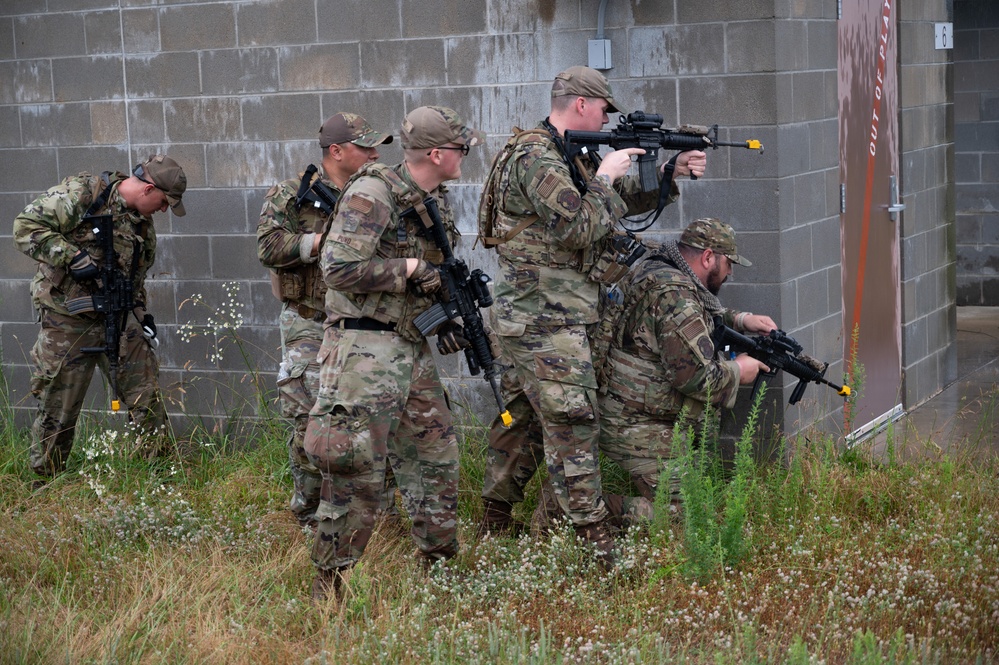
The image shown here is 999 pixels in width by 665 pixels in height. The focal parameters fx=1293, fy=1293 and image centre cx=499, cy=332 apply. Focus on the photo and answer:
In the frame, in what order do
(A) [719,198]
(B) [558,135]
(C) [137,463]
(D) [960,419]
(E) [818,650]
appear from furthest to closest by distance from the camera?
(D) [960,419], (C) [137,463], (A) [719,198], (B) [558,135], (E) [818,650]

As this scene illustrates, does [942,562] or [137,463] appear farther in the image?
[137,463]

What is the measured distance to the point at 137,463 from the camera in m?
6.95

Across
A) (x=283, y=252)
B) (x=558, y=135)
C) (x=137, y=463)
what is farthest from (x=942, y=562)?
(x=137, y=463)

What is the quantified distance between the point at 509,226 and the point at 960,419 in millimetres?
3444

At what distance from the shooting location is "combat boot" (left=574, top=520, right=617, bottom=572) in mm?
5262

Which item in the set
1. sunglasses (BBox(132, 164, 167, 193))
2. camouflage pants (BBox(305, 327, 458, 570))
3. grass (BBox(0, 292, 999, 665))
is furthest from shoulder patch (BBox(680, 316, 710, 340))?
sunglasses (BBox(132, 164, 167, 193))

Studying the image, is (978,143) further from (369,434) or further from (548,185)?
(369,434)

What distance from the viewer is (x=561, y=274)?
17.6ft

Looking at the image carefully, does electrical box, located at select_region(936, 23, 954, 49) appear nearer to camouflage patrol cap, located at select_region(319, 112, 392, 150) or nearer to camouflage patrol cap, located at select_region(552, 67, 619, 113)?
camouflage patrol cap, located at select_region(552, 67, 619, 113)

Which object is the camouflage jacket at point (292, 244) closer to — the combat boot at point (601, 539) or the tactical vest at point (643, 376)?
the tactical vest at point (643, 376)

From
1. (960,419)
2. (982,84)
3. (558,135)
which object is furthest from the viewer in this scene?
(982,84)

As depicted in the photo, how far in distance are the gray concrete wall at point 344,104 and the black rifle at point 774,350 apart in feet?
1.30

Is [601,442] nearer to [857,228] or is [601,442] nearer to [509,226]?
[509,226]

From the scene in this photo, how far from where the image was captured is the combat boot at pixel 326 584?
16.2 ft
